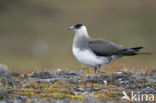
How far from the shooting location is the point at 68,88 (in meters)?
10.4

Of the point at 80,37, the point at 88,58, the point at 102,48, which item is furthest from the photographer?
the point at 80,37

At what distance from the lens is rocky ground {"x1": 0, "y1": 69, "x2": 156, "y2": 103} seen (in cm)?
927

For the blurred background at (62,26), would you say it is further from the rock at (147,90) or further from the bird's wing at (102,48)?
the rock at (147,90)

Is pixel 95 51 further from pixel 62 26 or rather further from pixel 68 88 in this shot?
pixel 62 26

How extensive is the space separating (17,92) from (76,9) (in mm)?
29137

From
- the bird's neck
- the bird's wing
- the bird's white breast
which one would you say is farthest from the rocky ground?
the bird's neck

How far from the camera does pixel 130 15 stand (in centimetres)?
3722

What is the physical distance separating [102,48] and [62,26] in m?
22.3

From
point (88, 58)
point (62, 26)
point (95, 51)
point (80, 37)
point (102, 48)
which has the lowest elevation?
point (88, 58)

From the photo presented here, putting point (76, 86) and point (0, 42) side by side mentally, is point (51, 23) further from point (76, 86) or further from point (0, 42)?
point (76, 86)

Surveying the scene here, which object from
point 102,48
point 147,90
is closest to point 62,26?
point 102,48

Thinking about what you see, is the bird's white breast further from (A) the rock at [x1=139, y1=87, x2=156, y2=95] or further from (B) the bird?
(A) the rock at [x1=139, y1=87, x2=156, y2=95]

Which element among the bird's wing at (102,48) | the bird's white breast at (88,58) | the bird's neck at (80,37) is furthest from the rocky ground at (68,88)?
the bird's neck at (80,37)

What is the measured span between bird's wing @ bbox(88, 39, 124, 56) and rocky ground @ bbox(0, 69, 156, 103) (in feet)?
3.07
